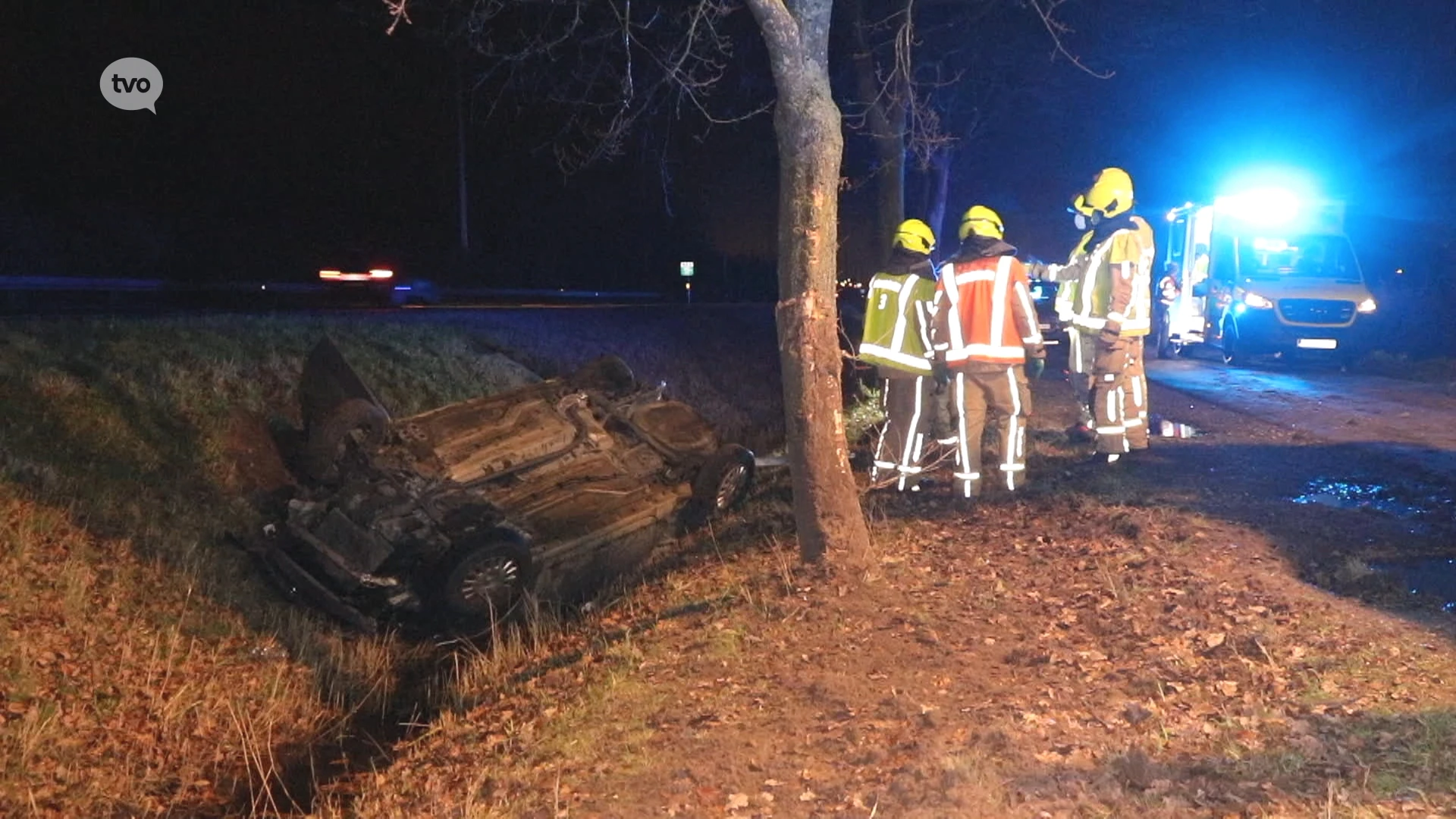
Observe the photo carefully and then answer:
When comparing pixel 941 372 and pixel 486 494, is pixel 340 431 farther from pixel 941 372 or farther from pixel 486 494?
pixel 941 372

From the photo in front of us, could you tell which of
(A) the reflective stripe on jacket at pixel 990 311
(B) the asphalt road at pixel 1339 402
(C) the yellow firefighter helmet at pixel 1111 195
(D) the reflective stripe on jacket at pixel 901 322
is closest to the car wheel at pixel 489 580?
(D) the reflective stripe on jacket at pixel 901 322

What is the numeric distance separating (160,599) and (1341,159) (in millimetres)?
26848

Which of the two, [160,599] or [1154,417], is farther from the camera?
[1154,417]

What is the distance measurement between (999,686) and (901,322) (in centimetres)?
380

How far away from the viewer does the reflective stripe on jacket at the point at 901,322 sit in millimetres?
8195

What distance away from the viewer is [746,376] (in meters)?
21.8

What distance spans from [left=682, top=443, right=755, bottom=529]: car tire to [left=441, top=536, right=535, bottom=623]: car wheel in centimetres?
188

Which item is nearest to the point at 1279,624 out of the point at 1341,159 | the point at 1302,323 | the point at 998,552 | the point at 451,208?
the point at 998,552

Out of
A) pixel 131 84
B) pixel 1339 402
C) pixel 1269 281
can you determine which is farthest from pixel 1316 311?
pixel 131 84

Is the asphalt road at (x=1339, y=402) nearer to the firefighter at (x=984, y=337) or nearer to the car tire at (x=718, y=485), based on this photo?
the firefighter at (x=984, y=337)

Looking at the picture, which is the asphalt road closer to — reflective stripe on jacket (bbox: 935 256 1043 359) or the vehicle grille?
the vehicle grille

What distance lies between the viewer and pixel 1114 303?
866cm

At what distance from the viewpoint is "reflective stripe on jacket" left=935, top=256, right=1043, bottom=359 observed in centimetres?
791

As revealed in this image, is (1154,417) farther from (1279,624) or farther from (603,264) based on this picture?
(603,264)
